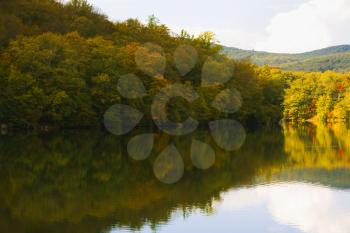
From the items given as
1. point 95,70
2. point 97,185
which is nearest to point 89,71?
point 95,70

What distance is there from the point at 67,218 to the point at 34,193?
4.42 m

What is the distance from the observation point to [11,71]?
145 ft

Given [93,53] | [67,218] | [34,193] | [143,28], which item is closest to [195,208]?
[67,218]

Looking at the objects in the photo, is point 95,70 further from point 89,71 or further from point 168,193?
point 168,193

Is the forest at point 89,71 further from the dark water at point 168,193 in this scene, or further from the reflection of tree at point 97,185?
the dark water at point 168,193

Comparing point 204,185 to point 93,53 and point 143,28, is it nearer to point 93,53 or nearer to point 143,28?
point 93,53

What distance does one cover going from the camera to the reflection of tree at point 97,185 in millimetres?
15961

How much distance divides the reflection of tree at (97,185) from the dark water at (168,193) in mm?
31

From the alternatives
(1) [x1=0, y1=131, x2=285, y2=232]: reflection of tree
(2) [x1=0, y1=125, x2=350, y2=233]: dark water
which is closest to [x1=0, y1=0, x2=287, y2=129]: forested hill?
(1) [x1=0, y1=131, x2=285, y2=232]: reflection of tree

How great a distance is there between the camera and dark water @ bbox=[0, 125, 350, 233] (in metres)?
15.7

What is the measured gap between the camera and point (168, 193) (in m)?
20.1

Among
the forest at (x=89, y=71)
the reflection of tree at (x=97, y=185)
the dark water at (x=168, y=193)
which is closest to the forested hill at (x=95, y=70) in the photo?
the forest at (x=89, y=71)

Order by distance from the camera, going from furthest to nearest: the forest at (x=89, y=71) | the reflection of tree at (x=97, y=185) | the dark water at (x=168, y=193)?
the forest at (x=89, y=71)
the reflection of tree at (x=97, y=185)
the dark water at (x=168, y=193)

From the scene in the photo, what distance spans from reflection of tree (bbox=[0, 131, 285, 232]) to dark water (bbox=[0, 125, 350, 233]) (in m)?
0.03
